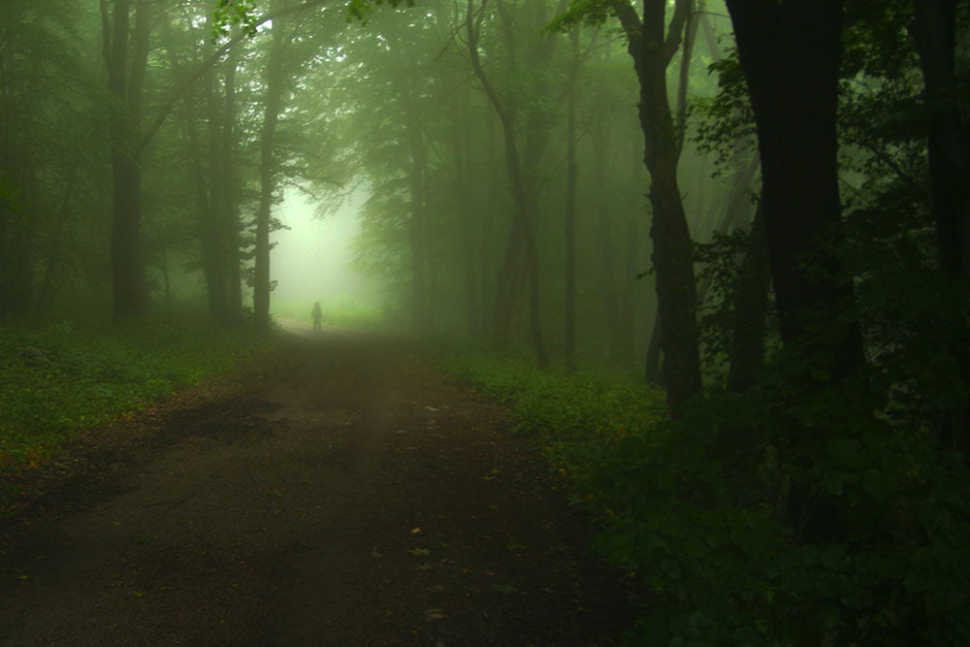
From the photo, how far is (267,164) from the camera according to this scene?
23219 millimetres

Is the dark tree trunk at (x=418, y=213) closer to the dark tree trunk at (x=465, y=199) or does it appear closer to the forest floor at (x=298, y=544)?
the dark tree trunk at (x=465, y=199)

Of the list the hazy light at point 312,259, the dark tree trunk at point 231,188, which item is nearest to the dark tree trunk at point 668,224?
the dark tree trunk at point 231,188

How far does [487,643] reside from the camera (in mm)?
4168

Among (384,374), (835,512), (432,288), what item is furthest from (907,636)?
(432,288)

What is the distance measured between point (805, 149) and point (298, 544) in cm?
516

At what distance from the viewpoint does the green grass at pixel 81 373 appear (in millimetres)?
8031

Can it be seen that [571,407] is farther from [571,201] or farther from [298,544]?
[571,201]

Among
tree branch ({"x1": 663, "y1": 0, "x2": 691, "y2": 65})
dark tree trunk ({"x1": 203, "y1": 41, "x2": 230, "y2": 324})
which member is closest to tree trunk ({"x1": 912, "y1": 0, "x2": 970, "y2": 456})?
tree branch ({"x1": 663, "y1": 0, "x2": 691, "y2": 65})

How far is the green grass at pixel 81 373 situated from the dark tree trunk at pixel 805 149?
7915mm

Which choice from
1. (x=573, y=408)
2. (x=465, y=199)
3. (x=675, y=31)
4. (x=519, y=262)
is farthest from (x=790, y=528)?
(x=465, y=199)

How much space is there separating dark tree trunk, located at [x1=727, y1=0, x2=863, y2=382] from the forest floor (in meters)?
2.51

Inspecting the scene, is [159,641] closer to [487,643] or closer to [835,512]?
[487,643]

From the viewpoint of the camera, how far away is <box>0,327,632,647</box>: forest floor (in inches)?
168

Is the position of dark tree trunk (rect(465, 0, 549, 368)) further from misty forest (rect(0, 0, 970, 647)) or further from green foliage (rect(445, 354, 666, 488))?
green foliage (rect(445, 354, 666, 488))
